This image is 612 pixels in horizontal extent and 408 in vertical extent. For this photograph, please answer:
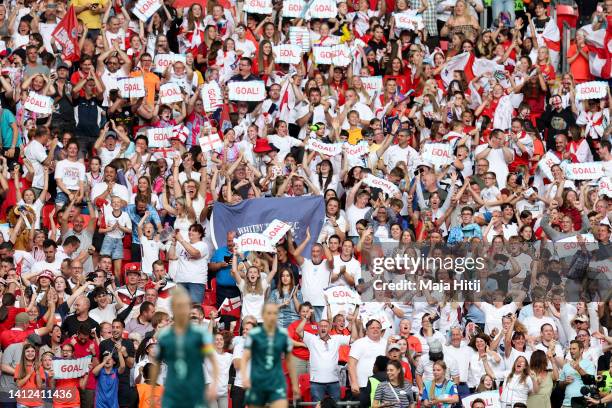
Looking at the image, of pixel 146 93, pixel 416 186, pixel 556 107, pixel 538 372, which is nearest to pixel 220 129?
pixel 146 93

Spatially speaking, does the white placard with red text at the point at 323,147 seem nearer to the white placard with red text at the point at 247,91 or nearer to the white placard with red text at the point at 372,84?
the white placard with red text at the point at 247,91

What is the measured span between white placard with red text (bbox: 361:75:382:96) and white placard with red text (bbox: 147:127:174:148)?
11.7 ft

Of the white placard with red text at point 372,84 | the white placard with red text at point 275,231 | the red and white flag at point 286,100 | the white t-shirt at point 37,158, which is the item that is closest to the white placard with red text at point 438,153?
the white placard with red text at point 372,84

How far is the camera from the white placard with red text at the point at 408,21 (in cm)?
2898

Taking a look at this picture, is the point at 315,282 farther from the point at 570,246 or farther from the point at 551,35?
the point at 551,35

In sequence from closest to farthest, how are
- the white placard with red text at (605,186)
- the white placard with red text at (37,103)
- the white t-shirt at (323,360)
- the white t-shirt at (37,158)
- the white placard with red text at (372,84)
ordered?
1. the white t-shirt at (323,360)
2. the white t-shirt at (37,158)
3. the white placard with red text at (605,186)
4. the white placard with red text at (37,103)
5. the white placard with red text at (372,84)

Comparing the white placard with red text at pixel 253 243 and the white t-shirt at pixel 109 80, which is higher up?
the white t-shirt at pixel 109 80

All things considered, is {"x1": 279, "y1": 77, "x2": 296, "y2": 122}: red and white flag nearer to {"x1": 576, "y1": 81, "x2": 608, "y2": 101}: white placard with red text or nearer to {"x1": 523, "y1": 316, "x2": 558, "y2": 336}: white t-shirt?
{"x1": 576, "y1": 81, "x2": 608, "y2": 101}: white placard with red text

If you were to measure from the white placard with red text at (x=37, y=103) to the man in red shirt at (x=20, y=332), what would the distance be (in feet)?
15.4

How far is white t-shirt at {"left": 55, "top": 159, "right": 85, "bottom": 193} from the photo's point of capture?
81.9ft

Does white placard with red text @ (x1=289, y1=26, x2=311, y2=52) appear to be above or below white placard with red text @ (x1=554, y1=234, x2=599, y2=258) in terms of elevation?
above

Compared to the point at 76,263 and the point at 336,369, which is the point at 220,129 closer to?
the point at 76,263

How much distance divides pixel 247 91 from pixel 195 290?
13.9ft

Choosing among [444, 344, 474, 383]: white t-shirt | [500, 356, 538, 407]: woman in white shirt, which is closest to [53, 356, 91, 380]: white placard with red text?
[444, 344, 474, 383]: white t-shirt
